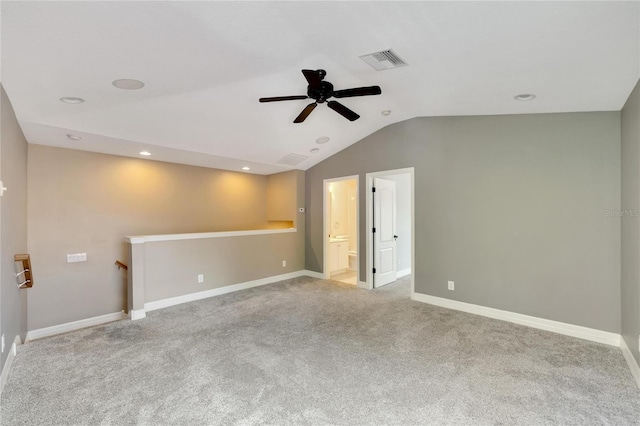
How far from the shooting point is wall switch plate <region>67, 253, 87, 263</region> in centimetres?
469

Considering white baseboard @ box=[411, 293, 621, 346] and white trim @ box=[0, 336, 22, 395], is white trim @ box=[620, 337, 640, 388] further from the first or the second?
white trim @ box=[0, 336, 22, 395]

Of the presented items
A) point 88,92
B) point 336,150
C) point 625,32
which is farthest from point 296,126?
point 625,32

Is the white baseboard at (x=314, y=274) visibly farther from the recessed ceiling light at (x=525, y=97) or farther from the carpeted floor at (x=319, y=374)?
the recessed ceiling light at (x=525, y=97)

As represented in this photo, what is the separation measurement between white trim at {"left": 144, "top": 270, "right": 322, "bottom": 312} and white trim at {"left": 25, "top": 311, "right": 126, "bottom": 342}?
1.31 meters

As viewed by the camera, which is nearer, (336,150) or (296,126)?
(296,126)

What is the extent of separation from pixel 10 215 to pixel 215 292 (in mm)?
2883

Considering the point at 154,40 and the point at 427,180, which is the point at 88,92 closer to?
the point at 154,40

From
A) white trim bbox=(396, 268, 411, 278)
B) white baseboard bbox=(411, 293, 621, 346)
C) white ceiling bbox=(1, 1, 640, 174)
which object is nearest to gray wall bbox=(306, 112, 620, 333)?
white baseboard bbox=(411, 293, 621, 346)

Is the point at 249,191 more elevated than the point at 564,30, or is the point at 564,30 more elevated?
the point at 564,30

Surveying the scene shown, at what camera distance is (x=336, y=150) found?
19.6 feet

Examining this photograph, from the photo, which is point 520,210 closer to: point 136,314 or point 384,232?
point 384,232

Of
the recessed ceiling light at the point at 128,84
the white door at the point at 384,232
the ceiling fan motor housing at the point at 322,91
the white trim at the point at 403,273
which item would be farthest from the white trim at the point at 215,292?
the ceiling fan motor housing at the point at 322,91

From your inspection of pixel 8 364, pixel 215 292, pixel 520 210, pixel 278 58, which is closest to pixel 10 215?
pixel 8 364

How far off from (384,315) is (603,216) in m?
2.77
